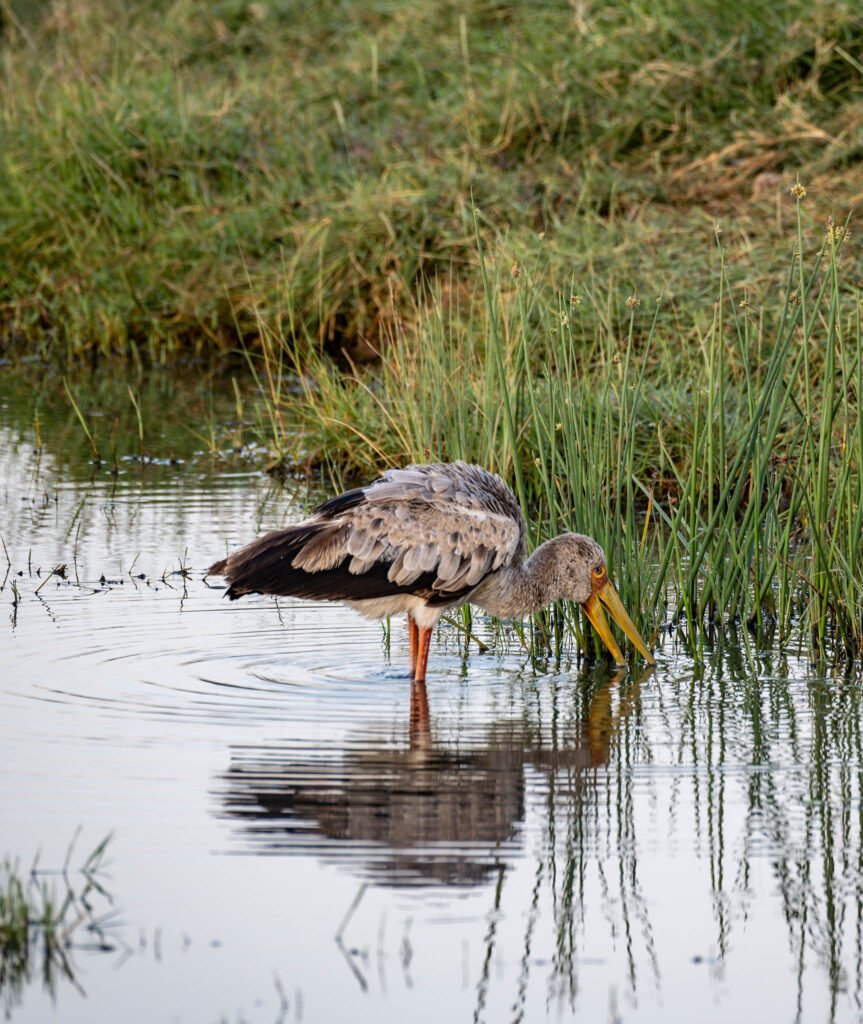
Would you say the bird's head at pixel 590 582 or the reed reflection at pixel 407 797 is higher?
the bird's head at pixel 590 582

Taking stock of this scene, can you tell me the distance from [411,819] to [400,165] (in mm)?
10178

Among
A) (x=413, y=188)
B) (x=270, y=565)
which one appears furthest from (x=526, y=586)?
(x=413, y=188)

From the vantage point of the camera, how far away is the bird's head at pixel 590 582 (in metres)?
7.36

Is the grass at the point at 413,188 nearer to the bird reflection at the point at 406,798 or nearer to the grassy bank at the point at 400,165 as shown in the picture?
the grassy bank at the point at 400,165

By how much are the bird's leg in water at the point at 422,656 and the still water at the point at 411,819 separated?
0.10 meters

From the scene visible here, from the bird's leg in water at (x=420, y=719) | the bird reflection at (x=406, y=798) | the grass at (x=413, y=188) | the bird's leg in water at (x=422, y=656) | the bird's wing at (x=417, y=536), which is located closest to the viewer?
the bird reflection at (x=406, y=798)

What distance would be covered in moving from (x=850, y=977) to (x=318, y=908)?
1312 millimetres

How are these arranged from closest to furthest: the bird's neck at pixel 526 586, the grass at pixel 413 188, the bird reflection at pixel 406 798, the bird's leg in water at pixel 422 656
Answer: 1. the bird reflection at pixel 406 798
2. the bird's leg in water at pixel 422 656
3. the bird's neck at pixel 526 586
4. the grass at pixel 413 188

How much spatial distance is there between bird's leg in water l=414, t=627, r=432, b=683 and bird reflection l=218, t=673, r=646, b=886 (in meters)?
0.59

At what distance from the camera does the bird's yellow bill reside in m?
7.43

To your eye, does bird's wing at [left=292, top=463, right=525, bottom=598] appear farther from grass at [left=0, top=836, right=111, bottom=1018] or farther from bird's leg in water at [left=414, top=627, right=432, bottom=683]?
grass at [left=0, top=836, right=111, bottom=1018]

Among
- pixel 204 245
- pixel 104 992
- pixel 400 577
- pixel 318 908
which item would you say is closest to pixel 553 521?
pixel 400 577

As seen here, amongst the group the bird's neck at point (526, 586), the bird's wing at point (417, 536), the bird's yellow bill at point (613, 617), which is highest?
the bird's wing at point (417, 536)

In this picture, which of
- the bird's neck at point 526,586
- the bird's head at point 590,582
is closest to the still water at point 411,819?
the bird's head at point 590,582
